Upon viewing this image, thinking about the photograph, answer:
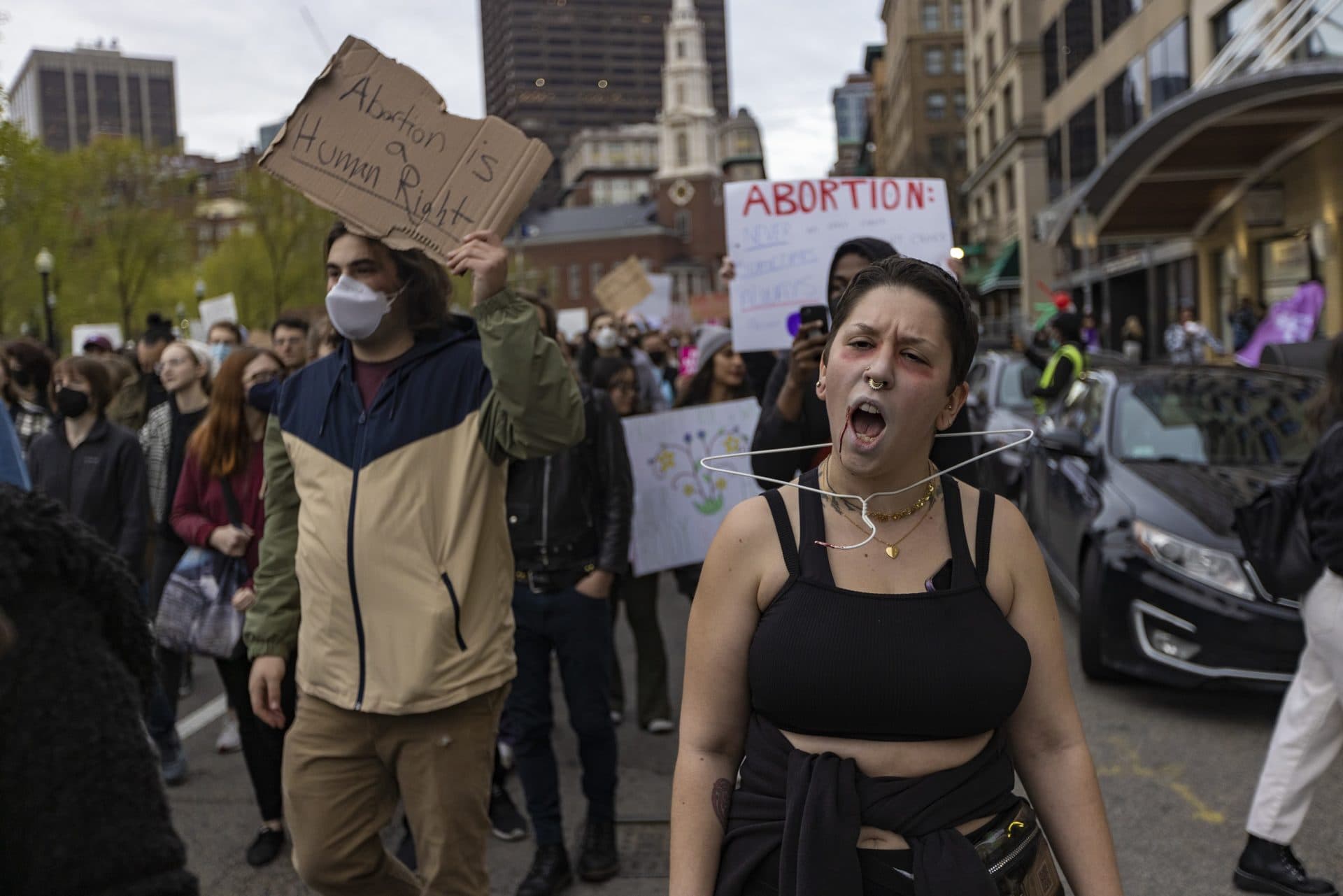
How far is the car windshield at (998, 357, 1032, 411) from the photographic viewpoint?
12.3 m

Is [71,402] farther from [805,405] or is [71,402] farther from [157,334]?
[157,334]

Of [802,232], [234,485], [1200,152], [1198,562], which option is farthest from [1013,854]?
[1200,152]

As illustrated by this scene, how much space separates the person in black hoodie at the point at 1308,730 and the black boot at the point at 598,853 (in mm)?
2208

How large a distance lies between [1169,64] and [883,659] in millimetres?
28311

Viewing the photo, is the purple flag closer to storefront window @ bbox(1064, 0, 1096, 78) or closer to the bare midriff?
the bare midriff

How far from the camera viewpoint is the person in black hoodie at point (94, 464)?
576 cm

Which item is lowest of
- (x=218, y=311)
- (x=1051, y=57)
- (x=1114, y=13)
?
(x=218, y=311)

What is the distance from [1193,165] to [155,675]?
19323 millimetres

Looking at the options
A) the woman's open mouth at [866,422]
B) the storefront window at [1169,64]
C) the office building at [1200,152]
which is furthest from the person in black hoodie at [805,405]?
the storefront window at [1169,64]

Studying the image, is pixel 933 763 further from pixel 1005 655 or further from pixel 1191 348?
pixel 1191 348

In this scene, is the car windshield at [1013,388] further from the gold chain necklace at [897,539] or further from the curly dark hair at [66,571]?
the curly dark hair at [66,571]

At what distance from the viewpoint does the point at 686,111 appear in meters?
126

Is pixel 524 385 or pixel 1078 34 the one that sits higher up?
pixel 1078 34

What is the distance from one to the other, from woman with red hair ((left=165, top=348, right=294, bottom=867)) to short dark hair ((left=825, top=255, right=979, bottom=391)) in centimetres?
357
